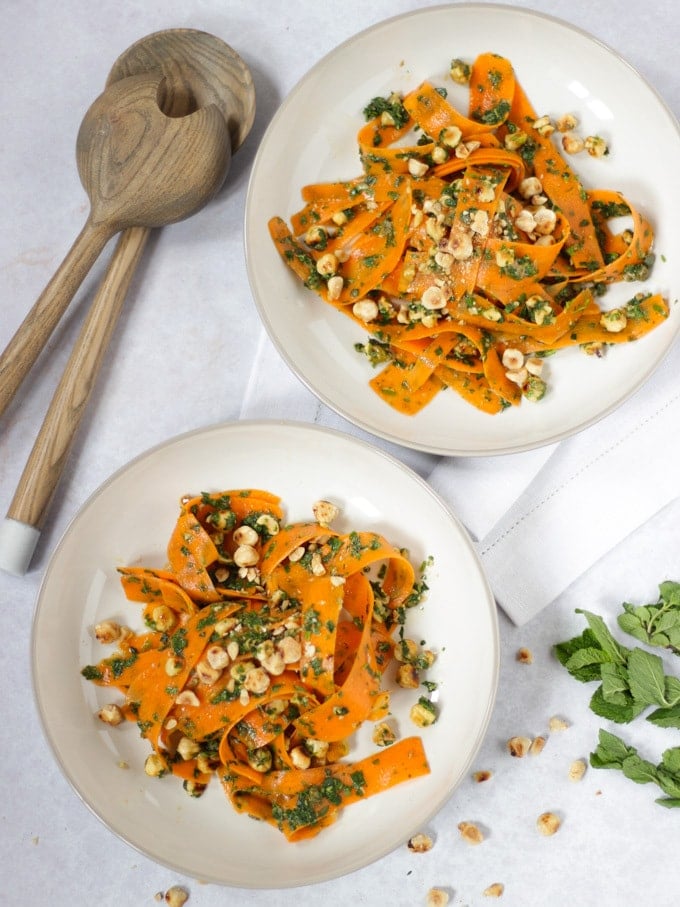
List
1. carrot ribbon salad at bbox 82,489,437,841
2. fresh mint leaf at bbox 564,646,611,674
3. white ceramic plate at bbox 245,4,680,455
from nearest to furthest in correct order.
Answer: carrot ribbon salad at bbox 82,489,437,841
white ceramic plate at bbox 245,4,680,455
fresh mint leaf at bbox 564,646,611,674

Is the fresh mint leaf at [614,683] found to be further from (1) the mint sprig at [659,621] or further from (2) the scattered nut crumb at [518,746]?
(2) the scattered nut crumb at [518,746]

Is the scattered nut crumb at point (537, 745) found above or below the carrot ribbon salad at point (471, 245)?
below

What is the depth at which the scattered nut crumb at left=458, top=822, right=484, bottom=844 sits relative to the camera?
2.07 m

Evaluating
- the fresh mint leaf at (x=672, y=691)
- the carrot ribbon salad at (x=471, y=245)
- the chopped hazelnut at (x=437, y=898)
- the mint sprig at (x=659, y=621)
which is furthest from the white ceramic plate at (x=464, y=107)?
the chopped hazelnut at (x=437, y=898)

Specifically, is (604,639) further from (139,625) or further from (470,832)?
(139,625)

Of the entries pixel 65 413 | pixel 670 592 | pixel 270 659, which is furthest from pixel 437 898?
pixel 65 413

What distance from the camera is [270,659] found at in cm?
179

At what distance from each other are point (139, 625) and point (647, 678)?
1.21m

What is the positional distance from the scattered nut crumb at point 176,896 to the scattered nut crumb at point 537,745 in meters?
0.92

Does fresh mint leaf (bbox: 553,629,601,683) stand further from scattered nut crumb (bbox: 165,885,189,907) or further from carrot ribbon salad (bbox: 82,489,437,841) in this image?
scattered nut crumb (bbox: 165,885,189,907)

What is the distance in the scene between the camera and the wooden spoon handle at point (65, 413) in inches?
80.1

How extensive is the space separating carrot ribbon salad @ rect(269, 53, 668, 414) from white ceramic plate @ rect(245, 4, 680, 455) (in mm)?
36

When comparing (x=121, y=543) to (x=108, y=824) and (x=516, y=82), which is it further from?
(x=516, y=82)

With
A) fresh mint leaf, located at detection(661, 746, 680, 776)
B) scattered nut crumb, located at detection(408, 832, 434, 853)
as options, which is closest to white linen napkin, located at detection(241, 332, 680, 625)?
fresh mint leaf, located at detection(661, 746, 680, 776)
